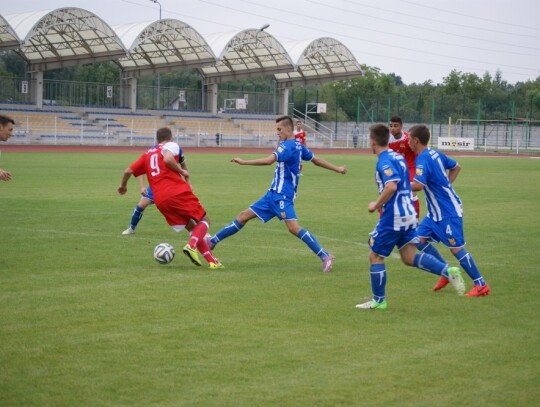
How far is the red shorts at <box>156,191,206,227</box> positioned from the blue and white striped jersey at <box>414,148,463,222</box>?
313cm

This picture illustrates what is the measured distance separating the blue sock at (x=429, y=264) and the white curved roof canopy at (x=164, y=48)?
4864cm

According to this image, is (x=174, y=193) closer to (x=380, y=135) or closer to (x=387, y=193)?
(x=380, y=135)

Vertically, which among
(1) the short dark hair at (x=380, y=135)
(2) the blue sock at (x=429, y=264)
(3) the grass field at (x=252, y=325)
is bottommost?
(3) the grass field at (x=252, y=325)

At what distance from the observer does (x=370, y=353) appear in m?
6.43

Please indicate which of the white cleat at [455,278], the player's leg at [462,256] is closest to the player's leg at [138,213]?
the player's leg at [462,256]

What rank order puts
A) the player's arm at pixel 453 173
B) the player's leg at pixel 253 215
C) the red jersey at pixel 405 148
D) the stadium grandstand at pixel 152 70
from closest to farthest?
the player's arm at pixel 453 173
the player's leg at pixel 253 215
the red jersey at pixel 405 148
the stadium grandstand at pixel 152 70

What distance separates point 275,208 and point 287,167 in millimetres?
572

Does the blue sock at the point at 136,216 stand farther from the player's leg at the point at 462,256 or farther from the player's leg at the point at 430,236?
the player's leg at the point at 462,256

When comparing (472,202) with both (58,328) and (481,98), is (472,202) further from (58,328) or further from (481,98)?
(481,98)

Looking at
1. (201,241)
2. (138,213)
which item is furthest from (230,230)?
(138,213)

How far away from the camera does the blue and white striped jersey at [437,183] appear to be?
9039mm

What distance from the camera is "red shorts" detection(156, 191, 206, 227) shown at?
10.7 metres

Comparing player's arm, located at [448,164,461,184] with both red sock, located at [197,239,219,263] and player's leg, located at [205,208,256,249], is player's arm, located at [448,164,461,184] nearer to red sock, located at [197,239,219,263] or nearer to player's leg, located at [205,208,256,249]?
player's leg, located at [205,208,256,249]

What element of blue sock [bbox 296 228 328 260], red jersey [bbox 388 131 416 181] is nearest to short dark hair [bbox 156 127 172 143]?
blue sock [bbox 296 228 328 260]
